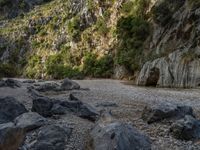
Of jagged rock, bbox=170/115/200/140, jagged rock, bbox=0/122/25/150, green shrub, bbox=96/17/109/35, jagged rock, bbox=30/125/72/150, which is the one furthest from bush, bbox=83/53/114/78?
jagged rock, bbox=0/122/25/150

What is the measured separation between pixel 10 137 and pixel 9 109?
180 inches

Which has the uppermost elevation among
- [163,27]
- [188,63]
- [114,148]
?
[163,27]

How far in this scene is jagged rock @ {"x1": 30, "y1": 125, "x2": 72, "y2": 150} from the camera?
12211 mm

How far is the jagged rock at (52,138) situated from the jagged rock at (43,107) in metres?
3.12

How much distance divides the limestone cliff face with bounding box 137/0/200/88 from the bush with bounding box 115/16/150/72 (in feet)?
18.5

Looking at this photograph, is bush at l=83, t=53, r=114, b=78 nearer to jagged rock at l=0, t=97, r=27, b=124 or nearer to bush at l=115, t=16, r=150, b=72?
bush at l=115, t=16, r=150, b=72

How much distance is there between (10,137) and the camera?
11.6 metres

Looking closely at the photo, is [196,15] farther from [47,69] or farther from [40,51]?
[40,51]

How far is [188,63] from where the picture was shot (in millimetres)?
34906

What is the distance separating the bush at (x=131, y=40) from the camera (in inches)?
2125

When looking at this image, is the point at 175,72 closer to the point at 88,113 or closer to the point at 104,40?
the point at 88,113

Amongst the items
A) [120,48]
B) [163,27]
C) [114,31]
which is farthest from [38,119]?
[114,31]

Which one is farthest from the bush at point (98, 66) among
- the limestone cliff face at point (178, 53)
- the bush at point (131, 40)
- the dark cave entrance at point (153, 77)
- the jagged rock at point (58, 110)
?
the jagged rock at point (58, 110)

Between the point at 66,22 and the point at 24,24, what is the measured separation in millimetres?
18931
